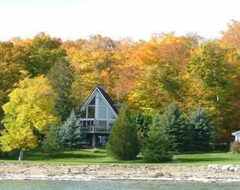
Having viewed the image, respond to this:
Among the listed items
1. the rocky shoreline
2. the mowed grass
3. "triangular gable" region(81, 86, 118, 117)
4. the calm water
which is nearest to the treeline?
"triangular gable" region(81, 86, 118, 117)

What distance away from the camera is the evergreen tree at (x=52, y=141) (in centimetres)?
4531

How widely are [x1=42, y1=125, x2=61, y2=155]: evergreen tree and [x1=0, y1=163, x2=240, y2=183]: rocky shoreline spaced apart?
6.16 meters

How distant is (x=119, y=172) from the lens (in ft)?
120

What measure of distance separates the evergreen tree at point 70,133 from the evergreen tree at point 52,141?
1.98m

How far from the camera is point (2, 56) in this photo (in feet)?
181

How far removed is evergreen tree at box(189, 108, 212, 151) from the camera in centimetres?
4991

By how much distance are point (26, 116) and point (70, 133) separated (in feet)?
18.8

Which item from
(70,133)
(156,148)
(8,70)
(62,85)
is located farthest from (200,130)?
(8,70)

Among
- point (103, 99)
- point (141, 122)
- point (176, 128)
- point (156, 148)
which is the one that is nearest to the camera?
point (156, 148)

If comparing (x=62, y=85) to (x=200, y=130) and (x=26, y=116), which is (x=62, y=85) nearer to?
(x=26, y=116)

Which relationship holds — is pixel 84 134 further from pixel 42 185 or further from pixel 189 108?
pixel 42 185

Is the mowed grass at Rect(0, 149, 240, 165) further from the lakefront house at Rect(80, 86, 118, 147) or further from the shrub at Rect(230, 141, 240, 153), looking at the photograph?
the lakefront house at Rect(80, 86, 118, 147)

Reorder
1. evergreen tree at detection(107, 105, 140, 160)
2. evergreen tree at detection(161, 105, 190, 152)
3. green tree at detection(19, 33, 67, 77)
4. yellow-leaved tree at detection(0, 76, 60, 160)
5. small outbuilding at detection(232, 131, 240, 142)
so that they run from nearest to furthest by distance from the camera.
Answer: evergreen tree at detection(107, 105, 140, 160), yellow-leaved tree at detection(0, 76, 60, 160), evergreen tree at detection(161, 105, 190, 152), small outbuilding at detection(232, 131, 240, 142), green tree at detection(19, 33, 67, 77)

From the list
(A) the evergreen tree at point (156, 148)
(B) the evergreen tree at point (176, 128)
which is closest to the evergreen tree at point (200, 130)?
(B) the evergreen tree at point (176, 128)
